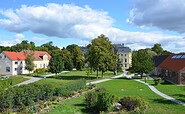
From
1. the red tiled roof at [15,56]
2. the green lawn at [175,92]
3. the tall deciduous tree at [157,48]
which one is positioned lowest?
the green lawn at [175,92]

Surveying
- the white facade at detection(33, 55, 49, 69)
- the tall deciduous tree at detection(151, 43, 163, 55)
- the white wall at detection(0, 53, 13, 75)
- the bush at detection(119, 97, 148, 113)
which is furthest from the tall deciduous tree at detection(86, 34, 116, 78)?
the tall deciduous tree at detection(151, 43, 163, 55)

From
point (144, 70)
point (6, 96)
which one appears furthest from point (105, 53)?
point (6, 96)

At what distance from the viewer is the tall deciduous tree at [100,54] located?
49.2 metres

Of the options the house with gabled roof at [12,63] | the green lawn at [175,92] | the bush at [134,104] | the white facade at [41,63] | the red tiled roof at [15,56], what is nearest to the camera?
the bush at [134,104]

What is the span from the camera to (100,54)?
48.9m

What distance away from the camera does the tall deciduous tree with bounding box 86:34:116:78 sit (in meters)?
49.2

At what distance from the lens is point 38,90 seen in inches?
796

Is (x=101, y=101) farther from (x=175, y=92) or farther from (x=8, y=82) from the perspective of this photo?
(x=8, y=82)

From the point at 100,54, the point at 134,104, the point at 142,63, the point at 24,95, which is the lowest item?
the point at 134,104

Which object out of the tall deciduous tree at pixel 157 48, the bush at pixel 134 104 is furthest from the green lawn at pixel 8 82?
the tall deciduous tree at pixel 157 48

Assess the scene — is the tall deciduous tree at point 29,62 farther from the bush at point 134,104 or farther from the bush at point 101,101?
the bush at point 134,104

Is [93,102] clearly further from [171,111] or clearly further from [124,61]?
[124,61]

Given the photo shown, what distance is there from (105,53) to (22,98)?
107 feet

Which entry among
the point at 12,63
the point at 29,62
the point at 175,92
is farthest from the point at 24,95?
the point at 12,63
